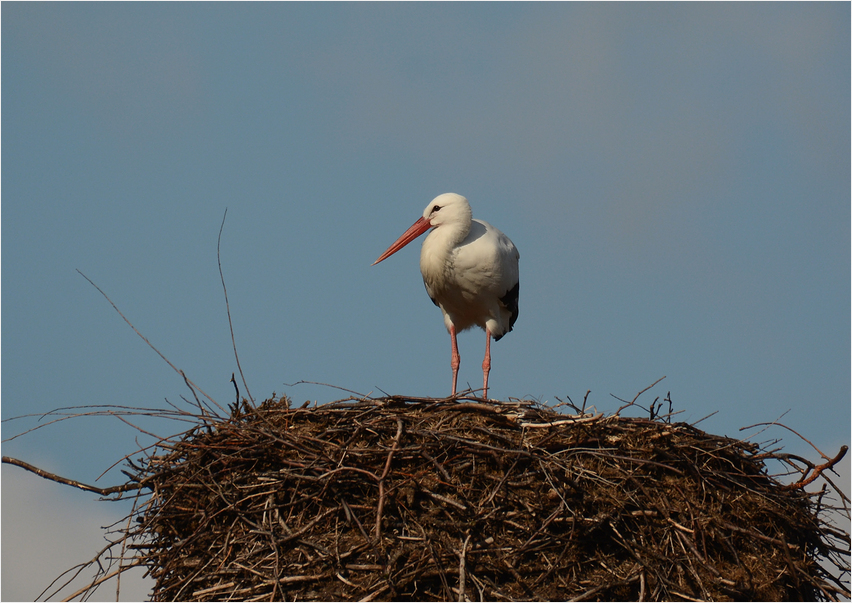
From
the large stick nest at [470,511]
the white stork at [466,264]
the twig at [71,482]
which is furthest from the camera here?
the white stork at [466,264]

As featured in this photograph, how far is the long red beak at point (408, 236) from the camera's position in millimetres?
8070

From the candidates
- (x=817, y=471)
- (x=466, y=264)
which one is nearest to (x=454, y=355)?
(x=466, y=264)

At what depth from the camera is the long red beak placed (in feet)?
26.5

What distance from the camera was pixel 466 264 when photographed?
7.64 m

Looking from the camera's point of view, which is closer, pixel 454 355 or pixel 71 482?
pixel 71 482

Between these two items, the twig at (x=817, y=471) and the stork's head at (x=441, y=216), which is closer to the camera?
the twig at (x=817, y=471)

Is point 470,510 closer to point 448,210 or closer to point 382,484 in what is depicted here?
point 382,484

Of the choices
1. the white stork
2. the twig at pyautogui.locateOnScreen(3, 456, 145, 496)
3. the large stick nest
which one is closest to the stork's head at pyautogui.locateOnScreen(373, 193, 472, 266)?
the white stork

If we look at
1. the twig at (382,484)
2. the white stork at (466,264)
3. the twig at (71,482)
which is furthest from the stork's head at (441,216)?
the twig at (71,482)

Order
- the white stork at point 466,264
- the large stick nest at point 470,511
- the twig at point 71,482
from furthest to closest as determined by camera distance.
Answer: the white stork at point 466,264 → the twig at point 71,482 → the large stick nest at point 470,511

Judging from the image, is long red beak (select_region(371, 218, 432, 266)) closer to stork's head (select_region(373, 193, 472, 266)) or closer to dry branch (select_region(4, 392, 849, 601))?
stork's head (select_region(373, 193, 472, 266))

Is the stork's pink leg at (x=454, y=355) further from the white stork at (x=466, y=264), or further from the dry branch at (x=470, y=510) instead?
the dry branch at (x=470, y=510)

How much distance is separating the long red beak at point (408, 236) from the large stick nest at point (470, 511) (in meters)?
2.94

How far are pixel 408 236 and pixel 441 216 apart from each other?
1.57ft
